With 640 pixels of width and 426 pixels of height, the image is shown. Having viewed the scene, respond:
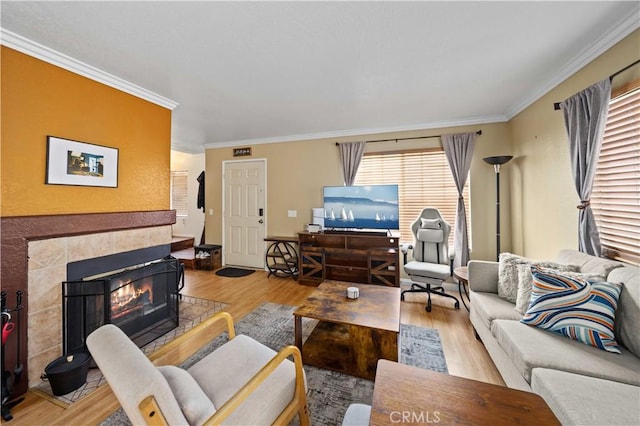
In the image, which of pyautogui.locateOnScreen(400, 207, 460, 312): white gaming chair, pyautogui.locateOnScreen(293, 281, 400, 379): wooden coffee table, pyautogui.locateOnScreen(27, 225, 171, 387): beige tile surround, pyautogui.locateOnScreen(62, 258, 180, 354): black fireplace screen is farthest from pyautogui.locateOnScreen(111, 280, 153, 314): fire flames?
pyautogui.locateOnScreen(400, 207, 460, 312): white gaming chair

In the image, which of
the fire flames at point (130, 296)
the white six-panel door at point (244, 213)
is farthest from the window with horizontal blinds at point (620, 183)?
the white six-panel door at point (244, 213)

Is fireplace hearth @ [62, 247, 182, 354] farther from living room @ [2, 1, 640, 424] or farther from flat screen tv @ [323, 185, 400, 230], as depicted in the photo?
flat screen tv @ [323, 185, 400, 230]

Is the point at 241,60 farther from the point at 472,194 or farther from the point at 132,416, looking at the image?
the point at 472,194

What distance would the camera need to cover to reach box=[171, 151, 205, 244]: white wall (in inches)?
249

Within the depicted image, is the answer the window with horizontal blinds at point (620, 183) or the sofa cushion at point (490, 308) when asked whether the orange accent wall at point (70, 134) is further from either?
the window with horizontal blinds at point (620, 183)

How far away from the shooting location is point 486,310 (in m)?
2.00

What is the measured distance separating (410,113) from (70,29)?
3.45 metres

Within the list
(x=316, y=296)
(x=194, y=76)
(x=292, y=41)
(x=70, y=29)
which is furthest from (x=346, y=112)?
(x=70, y=29)

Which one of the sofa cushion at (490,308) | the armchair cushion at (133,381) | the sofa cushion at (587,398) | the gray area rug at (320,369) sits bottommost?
the gray area rug at (320,369)

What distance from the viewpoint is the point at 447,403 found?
99 centimetres

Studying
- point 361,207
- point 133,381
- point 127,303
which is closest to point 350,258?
point 361,207

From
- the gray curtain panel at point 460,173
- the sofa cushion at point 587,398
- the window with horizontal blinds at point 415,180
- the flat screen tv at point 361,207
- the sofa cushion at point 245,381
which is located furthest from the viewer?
the window with horizontal blinds at point 415,180

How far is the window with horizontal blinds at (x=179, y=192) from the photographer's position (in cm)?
658

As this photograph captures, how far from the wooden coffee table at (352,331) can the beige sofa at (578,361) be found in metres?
0.72
